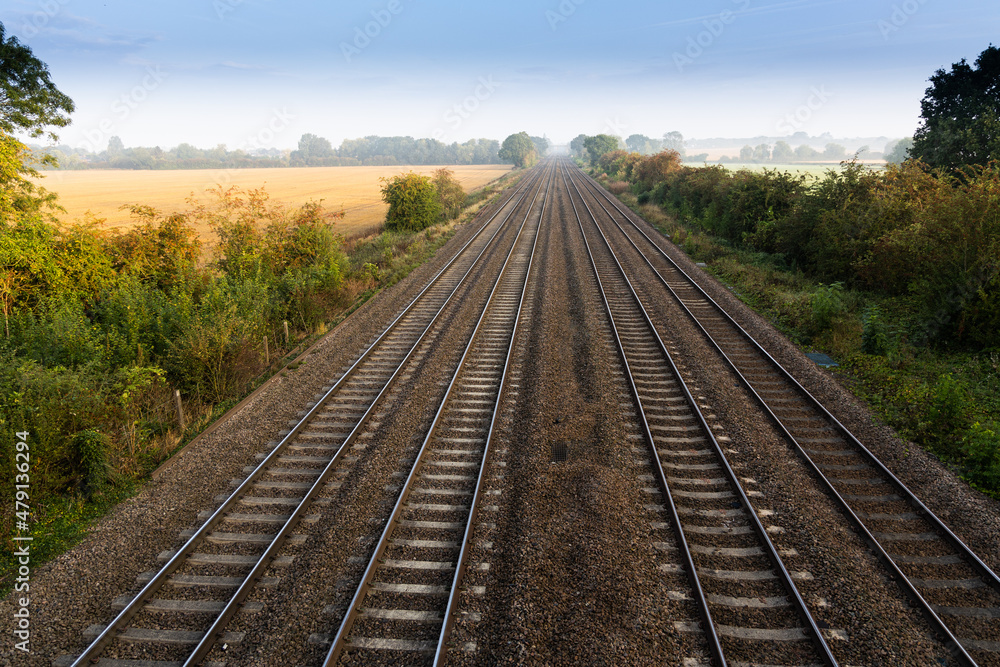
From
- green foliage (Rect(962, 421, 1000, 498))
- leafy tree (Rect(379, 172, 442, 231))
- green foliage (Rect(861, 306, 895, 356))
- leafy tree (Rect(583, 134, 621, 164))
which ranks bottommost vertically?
green foliage (Rect(962, 421, 1000, 498))

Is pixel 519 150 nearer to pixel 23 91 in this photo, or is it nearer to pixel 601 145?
pixel 601 145

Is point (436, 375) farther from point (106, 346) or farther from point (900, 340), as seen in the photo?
point (900, 340)

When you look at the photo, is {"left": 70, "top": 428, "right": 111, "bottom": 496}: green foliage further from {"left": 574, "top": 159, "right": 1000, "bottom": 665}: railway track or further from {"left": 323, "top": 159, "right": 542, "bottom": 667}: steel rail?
{"left": 574, "top": 159, "right": 1000, "bottom": 665}: railway track

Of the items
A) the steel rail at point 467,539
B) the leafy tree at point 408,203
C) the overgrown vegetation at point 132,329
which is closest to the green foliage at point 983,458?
the steel rail at point 467,539

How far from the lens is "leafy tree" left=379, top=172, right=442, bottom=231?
1201 inches

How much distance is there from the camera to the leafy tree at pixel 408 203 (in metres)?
30.5

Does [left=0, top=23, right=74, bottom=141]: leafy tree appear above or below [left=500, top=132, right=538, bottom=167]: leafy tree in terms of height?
below

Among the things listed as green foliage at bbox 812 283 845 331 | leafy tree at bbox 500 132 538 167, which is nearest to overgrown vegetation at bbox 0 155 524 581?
green foliage at bbox 812 283 845 331

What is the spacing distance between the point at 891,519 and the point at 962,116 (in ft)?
97.6

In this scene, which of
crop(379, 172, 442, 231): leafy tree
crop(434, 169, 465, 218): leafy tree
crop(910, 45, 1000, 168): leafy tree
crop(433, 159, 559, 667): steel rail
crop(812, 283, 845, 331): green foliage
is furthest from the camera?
crop(434, 169, 465, 218): leafy tree

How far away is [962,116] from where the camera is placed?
82.3 feet

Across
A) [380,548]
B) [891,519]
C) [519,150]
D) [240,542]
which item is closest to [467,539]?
[380,548]

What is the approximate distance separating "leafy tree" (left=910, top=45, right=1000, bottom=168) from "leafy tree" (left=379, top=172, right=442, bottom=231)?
91.6 feet

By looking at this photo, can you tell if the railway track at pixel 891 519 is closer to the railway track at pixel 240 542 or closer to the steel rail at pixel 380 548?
the steel rail at pixel 380 548
